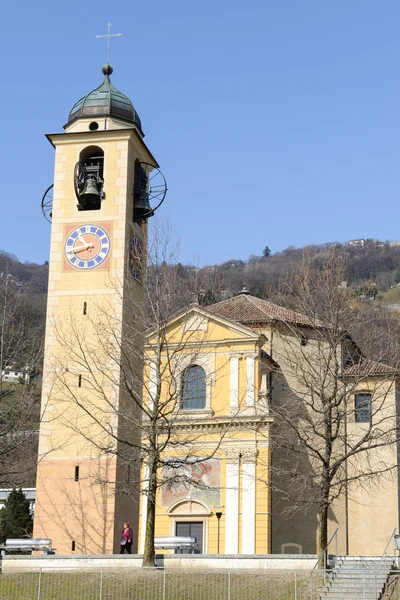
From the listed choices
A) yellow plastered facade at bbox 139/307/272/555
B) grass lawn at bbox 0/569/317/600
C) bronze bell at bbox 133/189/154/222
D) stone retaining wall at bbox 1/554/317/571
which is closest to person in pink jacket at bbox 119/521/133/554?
stone retaining wall at bbox 1/554/317/571

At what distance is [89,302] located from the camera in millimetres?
34875

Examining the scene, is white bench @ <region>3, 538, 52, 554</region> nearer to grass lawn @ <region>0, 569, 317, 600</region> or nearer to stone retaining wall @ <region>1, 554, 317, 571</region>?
stone retaining wall @ <region>1, 554, 317, 571</region>

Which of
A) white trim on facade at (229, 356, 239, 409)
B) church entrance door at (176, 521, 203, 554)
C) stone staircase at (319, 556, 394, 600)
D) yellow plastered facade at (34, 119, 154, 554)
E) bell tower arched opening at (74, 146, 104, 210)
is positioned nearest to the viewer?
stone staircase at (319, 556, 394, 600)

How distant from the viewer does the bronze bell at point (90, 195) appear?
35812 mm

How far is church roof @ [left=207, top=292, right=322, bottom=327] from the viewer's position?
1833 inches

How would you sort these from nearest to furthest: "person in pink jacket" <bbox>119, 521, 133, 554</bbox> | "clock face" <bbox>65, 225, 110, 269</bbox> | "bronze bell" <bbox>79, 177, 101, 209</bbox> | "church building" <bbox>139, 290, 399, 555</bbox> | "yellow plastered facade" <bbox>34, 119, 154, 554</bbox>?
"person in pink jacket" <bbox>119, 521, 133, 554</bbox> → "yellow plastered facade" <bbox>34, 119, 154, 554</bbox> → "clock face" <bbox>65, 225, 110, 269</bbox> → "bronze bell" <bbox>79, 177, 101, 209</bbox> → "church building" <bbox>139, 290, 399, 555</bbox>

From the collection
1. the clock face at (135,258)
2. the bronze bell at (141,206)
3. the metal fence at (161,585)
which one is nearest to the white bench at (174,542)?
the metal fence at (161,585)

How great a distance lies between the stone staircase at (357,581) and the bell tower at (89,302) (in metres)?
8.12

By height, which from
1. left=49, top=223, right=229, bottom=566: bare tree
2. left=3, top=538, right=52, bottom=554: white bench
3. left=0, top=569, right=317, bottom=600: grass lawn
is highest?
left=49, top=223, right=229, bottom=566: bare tree

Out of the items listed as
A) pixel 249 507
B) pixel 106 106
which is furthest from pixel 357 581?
pixel 106 106

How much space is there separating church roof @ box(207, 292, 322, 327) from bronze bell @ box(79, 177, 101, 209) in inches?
447

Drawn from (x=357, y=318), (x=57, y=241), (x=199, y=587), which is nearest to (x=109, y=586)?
(x=199, y=587)

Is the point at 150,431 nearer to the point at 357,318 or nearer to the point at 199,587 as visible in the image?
the point at 199,587

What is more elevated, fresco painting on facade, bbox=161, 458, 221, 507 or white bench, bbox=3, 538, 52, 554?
→ fresco painting on facade, bbox=161, 458, 221, 507
